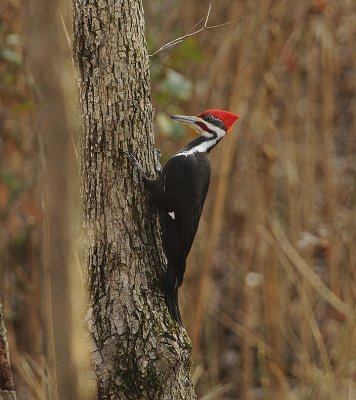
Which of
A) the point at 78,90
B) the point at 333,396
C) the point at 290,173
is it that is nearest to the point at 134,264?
the point at 78,90

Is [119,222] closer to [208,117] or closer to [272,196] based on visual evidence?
[208,117]

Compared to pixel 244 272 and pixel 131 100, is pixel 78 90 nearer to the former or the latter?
pixel 131 100

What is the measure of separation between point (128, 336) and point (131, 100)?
0.75 m

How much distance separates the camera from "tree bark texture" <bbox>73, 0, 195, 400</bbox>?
7.61 feet

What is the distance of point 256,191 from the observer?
4.27 metres

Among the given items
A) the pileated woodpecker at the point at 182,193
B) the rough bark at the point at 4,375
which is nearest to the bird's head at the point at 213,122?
the pileated woodpecker at the point at 182,193

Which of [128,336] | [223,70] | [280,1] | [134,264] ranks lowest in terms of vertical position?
[128,336]

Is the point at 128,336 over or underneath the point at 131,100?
underneath

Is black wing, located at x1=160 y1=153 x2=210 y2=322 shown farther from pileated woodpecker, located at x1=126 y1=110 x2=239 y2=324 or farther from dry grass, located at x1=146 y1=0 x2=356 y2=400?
dry grass, located at x1=146 y1=0 x2=356 y2=400

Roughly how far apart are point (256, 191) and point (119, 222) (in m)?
2.02

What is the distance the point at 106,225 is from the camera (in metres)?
2.36

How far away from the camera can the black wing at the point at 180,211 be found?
246cm

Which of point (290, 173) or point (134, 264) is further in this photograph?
point (290, 173)

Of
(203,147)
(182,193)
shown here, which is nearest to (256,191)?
(203,147)
